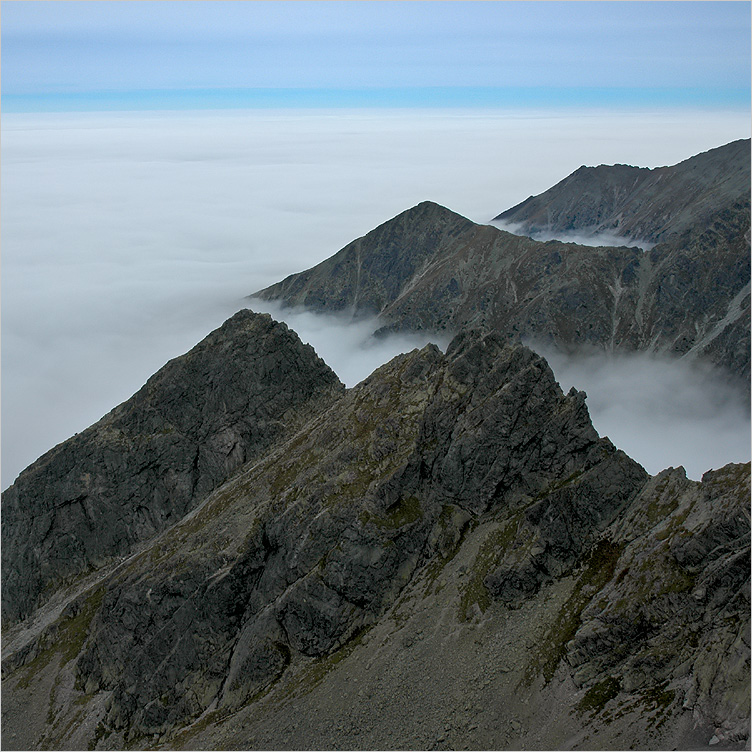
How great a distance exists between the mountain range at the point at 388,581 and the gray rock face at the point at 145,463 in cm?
52

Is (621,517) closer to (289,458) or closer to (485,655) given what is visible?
(485,655)

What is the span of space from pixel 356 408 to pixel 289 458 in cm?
1385

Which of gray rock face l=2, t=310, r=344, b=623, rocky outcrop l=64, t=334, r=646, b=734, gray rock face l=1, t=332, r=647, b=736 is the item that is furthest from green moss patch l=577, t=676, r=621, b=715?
gray rock face l=2, t=310, r=344, b=623

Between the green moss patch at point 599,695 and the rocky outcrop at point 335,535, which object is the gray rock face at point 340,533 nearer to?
the rocky outcrop at point 335,535

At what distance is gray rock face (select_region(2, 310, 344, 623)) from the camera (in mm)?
118250

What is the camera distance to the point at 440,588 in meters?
84.3

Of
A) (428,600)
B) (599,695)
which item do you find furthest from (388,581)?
(599,695)

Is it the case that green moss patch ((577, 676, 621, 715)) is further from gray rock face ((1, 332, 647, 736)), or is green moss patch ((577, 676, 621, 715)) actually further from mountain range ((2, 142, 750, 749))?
gray rock face ((1, 332, 647, 736))

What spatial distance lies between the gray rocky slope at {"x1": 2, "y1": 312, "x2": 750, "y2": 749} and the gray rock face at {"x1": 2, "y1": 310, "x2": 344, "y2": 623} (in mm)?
9198

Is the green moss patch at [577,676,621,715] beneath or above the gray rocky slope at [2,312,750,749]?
beneath

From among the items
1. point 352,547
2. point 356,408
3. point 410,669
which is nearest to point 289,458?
point 356,408

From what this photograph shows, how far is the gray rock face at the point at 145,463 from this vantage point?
4656 inches

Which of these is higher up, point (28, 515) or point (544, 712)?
point (28, 515)

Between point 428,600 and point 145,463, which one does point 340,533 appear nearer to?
point 428,600
